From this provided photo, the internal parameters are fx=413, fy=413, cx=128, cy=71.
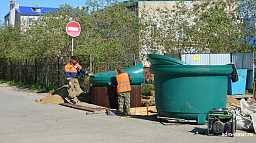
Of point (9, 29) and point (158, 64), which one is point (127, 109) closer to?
point (158, 64)

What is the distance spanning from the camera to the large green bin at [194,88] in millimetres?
9203

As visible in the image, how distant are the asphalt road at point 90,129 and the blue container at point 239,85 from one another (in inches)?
238

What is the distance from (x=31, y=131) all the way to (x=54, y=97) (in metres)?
6.27

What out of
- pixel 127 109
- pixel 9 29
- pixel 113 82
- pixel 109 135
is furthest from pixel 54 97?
pixel 9 29

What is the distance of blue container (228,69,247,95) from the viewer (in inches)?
617

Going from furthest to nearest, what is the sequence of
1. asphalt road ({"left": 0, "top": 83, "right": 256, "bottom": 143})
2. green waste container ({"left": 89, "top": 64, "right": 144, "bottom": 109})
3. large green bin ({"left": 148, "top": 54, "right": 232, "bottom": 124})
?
green waste container ({"left": 89, "top": 64, "right": 144, "bottom": 109})
large green bin ({"left": 148, "top": 54, "right": 232, "bottom": 124})
asphalt road ({"left": 0, "top": 83, "right": 256, "bottom": 143})

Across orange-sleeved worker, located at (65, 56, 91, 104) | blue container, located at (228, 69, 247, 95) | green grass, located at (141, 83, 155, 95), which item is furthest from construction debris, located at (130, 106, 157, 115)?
green grass, located at (141, 83, 155, 95)

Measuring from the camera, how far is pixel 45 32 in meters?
20.9

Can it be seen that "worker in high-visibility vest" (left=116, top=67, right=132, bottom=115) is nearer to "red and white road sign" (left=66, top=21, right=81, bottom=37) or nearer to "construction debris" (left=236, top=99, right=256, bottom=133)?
"construction debris" (left=236, top=99, right=256, bottom=133)

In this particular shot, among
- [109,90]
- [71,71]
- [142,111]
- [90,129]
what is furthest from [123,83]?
[90,129]

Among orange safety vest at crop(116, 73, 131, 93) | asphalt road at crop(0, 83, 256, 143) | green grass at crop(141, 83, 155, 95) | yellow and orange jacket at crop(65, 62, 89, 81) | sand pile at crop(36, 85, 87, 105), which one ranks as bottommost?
asphalt road at crop(0, 83, 256, 143)

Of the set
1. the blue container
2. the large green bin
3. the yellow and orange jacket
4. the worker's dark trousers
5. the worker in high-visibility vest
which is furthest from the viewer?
the blue container

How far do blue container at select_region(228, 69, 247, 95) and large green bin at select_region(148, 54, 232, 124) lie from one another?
6415 millimetres

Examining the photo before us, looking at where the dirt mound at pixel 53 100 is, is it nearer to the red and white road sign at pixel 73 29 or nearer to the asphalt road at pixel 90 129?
the asphalt road at pixel 90 129
